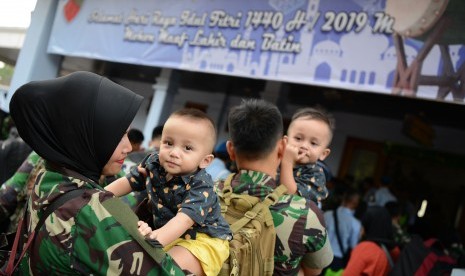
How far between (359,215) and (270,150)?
4.56 m

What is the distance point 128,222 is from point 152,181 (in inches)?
20.7

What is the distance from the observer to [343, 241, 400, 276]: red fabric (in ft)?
11.0

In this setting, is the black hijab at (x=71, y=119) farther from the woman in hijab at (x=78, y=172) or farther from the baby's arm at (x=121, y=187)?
the baby's arm at (x=121, y=187)

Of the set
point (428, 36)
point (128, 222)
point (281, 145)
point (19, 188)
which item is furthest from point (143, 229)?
point (428, 36)

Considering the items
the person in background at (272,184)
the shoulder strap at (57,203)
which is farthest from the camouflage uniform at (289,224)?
the shoulder strap at (57,203)

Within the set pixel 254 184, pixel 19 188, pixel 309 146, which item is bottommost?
pixel 19 188

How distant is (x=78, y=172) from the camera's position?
1.27 metres

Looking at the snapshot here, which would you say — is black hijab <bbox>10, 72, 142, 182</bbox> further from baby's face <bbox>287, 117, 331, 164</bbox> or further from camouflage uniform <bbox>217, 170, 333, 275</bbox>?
baby's face <bbox>287, 117, 331, 164</bbox>

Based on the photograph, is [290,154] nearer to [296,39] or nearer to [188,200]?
[188,200]

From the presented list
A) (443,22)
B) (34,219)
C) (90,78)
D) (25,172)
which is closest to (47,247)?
(34,219)

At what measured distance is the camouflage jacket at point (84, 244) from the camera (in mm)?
1147

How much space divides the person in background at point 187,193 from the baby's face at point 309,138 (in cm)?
68

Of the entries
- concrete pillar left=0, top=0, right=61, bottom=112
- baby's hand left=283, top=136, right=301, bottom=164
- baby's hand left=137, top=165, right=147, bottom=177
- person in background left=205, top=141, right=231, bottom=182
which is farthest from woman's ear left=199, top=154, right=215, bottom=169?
concrete pillar left=0, top=0, right=61, bottom=112

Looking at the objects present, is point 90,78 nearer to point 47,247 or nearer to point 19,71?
point 47,247
